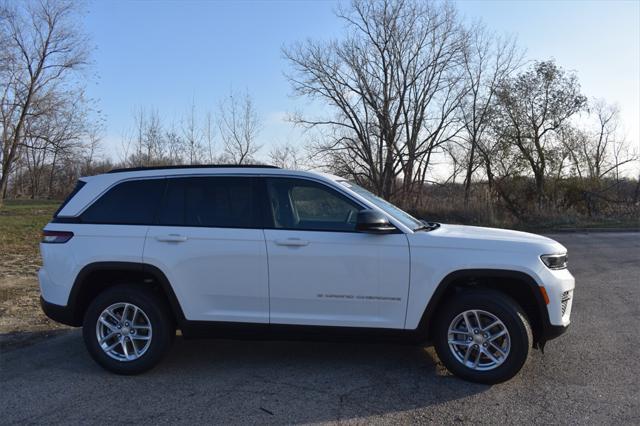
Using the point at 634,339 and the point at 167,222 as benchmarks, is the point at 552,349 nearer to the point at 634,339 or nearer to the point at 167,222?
the point at 634,339

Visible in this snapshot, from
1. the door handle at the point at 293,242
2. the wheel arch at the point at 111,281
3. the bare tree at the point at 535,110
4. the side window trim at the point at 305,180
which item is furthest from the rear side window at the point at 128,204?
the bare tree at the point at 535,110

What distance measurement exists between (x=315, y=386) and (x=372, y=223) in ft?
4.78

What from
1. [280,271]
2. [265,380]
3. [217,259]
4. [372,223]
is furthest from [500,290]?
[217,259]

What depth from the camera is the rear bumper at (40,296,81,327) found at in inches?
185

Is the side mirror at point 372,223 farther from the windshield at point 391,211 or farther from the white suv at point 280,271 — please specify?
the windshield at point 391,211

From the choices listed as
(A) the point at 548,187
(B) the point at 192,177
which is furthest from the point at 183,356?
(A) the point at 548,187

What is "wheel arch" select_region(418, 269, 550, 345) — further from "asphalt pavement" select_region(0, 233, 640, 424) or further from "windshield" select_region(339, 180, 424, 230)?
"windshield" select_region(339, 180, 424, 230)

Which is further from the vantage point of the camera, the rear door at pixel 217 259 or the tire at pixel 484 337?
the rear door at pixel 217 259

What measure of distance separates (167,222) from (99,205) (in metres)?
0.72

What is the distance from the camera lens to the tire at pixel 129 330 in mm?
4555

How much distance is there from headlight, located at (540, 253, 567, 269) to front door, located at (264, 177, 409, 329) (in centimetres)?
118

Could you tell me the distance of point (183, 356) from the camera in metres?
5.06

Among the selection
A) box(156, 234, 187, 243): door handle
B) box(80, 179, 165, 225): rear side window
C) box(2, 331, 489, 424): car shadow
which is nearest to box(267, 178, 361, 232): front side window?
box(156, 234, 187, 243): door handle

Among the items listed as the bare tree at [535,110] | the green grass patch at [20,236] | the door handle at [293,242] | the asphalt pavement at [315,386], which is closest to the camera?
the asphalt pavement at [315,386]
